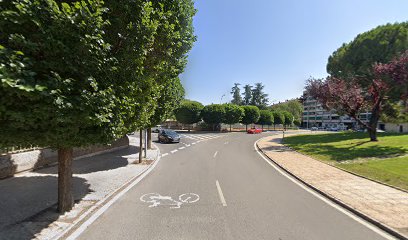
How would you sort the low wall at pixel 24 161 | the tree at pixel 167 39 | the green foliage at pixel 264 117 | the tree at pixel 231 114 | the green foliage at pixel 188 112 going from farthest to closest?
1. the green foliage at pixel 264 117
2. the tree at pixel 231 114
3. the green foliage at pixel 188 112
4. the low wall at pixel 24 161
5. the tree at pixel 167 39

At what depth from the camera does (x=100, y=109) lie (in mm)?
5430

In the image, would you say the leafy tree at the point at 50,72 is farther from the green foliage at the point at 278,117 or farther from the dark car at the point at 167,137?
the green foliage at the point at 278,117

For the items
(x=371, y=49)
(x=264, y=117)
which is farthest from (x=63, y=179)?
(x=264, y=117)

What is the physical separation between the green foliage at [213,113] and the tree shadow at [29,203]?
46.7 m

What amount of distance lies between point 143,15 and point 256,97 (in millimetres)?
116815

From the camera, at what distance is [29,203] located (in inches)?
281

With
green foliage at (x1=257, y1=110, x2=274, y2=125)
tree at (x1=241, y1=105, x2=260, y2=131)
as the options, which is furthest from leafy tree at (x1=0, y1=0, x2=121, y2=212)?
green foliage at (x1=257, y1=110, x2=274, y2=125)

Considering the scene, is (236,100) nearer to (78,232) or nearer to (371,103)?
(371,103)

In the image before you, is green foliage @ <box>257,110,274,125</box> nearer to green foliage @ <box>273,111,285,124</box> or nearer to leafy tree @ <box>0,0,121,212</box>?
green foliage @ <box>273,111,285,124</box>

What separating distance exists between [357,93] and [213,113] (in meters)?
34.2

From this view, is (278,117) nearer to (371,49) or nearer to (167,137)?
(371,49)

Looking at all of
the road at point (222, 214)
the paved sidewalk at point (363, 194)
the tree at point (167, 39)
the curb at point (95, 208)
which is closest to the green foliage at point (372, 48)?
the paved sidewalk at point (363, 194)

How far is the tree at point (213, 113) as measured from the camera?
56344mm

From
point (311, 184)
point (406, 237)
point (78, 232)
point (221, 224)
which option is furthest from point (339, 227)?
point (78, 232)
